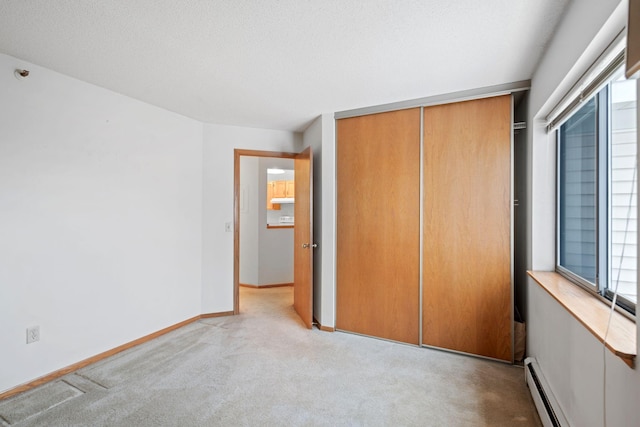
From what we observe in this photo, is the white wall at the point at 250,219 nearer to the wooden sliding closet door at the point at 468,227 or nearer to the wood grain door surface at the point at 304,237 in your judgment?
the wood grain door surface at the point at 304,237

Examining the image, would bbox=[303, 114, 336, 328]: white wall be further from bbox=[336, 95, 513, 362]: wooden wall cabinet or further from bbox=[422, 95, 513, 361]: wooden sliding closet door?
bbox=[422, 95, 513, 361]: wooden sliding closet door

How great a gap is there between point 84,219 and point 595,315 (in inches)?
133

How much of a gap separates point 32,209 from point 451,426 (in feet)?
10.3

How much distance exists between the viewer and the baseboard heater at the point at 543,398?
160 cm

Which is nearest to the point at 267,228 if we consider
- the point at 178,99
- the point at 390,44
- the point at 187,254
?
the point at 187,254

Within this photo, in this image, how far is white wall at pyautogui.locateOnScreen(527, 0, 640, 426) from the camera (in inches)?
44.2

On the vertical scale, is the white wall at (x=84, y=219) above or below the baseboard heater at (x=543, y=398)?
above

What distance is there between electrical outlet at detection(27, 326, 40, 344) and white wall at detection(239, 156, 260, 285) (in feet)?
10.1

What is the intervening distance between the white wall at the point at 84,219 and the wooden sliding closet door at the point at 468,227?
262cm

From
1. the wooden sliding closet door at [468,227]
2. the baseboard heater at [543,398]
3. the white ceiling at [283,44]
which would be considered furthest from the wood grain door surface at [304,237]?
the baseboard heater at [543,398]

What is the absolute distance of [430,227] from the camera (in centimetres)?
280

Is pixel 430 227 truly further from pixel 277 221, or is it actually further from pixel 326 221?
pixel 277 221

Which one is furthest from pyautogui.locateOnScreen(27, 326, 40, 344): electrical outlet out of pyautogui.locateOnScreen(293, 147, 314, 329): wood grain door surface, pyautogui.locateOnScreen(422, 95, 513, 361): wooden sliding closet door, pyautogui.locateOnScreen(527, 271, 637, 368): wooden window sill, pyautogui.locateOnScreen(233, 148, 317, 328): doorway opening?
pyautogui.locateOnScreen(527, 271, 637, 368): wooden window sill

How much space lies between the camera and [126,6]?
1589mm
